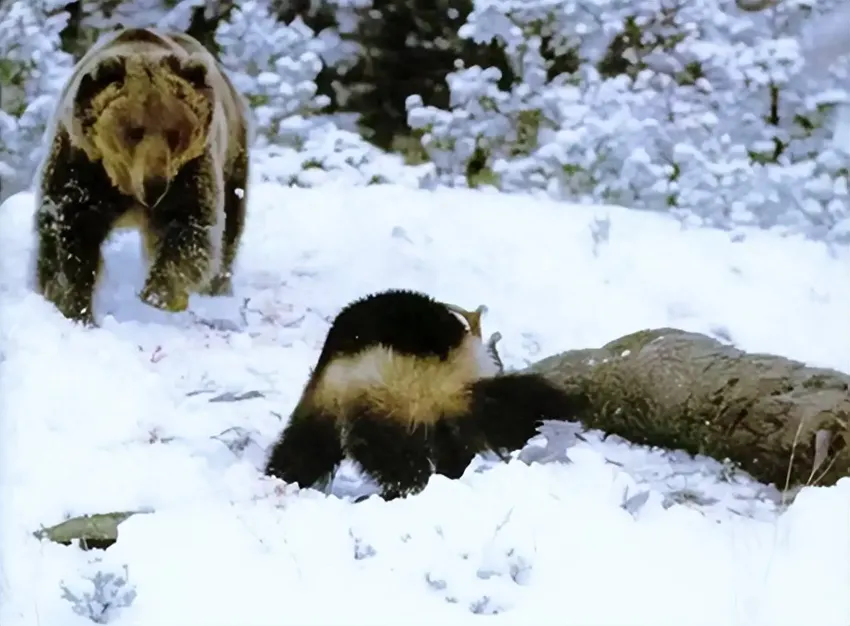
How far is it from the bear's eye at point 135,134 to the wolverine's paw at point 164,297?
252 mm

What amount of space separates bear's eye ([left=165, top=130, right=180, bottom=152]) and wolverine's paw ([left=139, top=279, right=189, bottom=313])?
0.80 feet

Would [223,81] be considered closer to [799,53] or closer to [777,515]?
[799,53]

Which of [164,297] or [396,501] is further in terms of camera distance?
[164,297]

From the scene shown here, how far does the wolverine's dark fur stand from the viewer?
171 cm

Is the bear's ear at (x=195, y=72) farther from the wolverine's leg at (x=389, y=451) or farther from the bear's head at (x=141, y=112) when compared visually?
the wolverine's leg at (x=389, y=451)

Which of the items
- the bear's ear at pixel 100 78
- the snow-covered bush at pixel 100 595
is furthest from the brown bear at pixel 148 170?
the snow-covered bush at pixel 100 595

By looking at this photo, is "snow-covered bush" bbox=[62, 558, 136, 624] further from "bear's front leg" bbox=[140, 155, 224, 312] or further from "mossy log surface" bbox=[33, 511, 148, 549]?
"bear's front leg" bbox=[140, 155, 224, 312]

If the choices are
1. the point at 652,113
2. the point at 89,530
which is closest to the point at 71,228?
the point at 89,530

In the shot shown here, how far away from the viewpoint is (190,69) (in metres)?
1.85

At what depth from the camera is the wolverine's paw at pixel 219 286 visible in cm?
189

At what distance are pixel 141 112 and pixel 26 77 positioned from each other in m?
0.20

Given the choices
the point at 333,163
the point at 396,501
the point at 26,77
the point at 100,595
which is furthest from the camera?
the point at 333,163

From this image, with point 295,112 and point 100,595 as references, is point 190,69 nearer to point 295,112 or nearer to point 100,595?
point 295,112

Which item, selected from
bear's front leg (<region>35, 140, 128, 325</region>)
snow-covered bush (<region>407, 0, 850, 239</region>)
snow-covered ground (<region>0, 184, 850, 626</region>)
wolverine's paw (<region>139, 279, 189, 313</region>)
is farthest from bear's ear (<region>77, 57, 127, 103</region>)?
snow-covered bush (<region>407, 0, 850, 239</region>)
